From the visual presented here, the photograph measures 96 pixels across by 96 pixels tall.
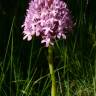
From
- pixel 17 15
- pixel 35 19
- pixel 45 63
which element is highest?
pixel 17 15

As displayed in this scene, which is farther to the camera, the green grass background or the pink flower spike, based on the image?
the green grass background

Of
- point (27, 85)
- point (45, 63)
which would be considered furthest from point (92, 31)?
point (27, 85)

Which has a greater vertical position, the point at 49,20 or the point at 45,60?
the point at 49,20

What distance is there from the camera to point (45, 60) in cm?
232

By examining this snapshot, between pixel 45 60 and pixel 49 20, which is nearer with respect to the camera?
pixel 49 20

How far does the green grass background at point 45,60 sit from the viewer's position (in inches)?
73.0

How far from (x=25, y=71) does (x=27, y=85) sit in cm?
43

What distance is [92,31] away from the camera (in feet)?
8.09

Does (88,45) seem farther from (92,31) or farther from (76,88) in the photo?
(76,88)

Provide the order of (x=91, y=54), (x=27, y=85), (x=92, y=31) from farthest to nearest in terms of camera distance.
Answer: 1. (x=92, y=31)
2. (x=91, y=54)
3. (x=27, y=85)

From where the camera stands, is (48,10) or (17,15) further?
(17,15)

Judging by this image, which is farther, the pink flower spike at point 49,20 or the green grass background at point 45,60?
the green grass background at point 45,60

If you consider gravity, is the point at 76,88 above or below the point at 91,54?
below

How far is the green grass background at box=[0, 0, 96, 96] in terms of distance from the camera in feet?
6.08
